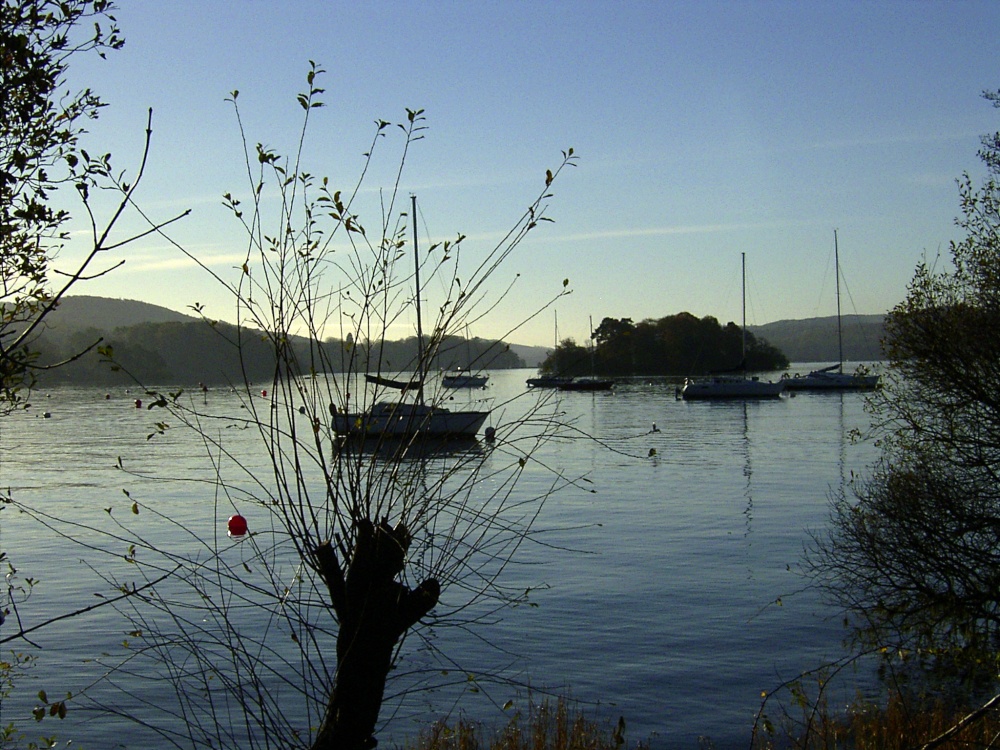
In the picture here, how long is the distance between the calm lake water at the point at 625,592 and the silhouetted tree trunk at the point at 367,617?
1263 millimetres

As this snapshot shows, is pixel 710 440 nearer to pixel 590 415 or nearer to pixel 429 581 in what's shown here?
pixel 590 415

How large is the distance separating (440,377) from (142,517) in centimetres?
3055

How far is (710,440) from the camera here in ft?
194

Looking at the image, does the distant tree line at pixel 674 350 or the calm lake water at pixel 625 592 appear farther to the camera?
the distant tree line at pixel 674 350

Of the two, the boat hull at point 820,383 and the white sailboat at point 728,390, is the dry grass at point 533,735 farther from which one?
the boat hull at point 820,383

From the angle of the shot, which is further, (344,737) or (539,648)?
(539,648)

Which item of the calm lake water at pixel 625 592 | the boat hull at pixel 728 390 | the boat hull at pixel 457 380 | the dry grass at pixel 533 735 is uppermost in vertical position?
the boat hull at pixel 457 380

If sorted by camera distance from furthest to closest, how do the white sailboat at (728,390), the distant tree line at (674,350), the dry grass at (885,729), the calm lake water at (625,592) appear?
the distant tree line at (674,350) → the white sailboat at (728,390) → the calm lake water at (625,592) → the dry grass at (885,729)

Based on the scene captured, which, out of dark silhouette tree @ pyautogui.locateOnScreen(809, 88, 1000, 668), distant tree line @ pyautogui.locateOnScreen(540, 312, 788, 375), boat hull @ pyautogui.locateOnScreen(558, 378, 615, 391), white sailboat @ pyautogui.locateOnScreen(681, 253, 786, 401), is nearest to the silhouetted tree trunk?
dark silhouette tree @ pyautogui.locateOnScreen(809, 88, 1000, 668)

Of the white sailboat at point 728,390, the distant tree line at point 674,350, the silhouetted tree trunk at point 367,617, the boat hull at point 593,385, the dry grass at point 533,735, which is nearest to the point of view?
the silhouetted tree trunk at point 367,617

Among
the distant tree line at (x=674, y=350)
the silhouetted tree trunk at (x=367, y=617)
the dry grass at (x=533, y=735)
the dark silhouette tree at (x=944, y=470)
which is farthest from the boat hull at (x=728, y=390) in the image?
the silhouetted tree trunk at (x=367, y=617)

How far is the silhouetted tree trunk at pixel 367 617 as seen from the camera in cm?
495

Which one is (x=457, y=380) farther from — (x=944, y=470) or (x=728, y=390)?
(x=728, y=390)

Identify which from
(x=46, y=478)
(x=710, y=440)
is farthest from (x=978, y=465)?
(x=710, y=440)
